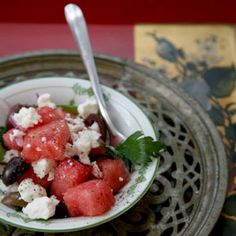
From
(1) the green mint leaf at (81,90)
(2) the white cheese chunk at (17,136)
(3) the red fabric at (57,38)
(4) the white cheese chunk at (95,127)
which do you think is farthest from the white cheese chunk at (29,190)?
(3) the red fabric at (57,38)

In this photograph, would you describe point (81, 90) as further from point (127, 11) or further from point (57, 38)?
Answer: point (127, 11)

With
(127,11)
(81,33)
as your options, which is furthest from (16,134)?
(127,11)

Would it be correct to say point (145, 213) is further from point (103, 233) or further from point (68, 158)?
point (68, 158)

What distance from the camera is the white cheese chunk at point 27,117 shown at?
3.86 feet

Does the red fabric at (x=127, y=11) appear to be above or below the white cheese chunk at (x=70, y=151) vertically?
above

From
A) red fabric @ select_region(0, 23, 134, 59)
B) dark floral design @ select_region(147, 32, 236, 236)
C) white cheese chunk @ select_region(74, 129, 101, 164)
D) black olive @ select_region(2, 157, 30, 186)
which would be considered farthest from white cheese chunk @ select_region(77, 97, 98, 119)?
red fabric @ select_region(0, 23, 134, 59)

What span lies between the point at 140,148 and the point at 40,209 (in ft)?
0.93

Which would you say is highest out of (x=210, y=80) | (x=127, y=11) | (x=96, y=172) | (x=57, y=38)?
(x=127, y=11)

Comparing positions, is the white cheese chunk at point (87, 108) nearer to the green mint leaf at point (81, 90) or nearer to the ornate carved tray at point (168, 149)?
the green mint leaf at point (81, 90)

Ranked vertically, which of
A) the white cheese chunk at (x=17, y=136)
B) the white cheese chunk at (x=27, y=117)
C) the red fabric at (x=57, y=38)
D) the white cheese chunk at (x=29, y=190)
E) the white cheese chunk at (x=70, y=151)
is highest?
the red fabric at (x=57, y=38)

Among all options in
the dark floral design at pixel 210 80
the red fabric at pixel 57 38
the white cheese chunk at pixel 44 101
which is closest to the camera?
the white cheese chunk at pixel 44 101

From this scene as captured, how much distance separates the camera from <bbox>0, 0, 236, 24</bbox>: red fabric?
74.7 inches

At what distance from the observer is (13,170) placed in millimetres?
1100

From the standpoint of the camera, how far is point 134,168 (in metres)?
1.19
